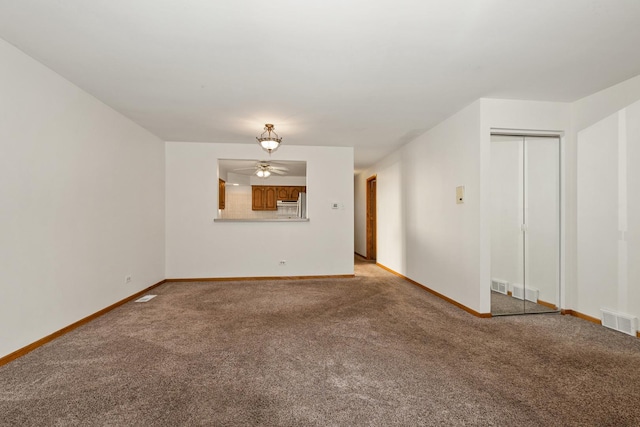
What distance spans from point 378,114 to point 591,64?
82.4 inches

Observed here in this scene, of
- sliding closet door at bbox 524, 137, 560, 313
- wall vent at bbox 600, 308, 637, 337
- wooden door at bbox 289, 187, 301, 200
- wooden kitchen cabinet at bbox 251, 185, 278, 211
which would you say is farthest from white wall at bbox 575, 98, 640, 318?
wooden kitchen cabinet at bbox 251, 185, 278, 211

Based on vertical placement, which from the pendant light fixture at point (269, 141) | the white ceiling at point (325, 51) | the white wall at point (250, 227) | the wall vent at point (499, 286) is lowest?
the wall vent at point (499, 286)

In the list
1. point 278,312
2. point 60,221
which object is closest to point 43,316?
point 60,221

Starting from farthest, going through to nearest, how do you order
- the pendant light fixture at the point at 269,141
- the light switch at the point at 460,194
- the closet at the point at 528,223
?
the pendant light fixture at the point at 269,141
the light switch at the point at 460,194
the closet at the point at 528,223

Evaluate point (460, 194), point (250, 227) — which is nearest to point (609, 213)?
point (460, 194)

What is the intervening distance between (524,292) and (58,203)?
5.26 metres

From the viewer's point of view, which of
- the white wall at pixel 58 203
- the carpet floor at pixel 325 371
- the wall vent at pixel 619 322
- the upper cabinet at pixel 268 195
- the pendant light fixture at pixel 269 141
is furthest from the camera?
the upper cabinet at pixel 268 195

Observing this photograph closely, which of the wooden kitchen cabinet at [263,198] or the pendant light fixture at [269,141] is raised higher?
the pendant light fixture at [269,141]

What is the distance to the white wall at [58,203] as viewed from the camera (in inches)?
89.7

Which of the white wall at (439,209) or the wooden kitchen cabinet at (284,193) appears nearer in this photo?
the white wall at (439,209)

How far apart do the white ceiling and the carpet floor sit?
2.52m

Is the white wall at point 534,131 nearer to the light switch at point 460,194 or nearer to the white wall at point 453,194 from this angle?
the white wall at point 453,194

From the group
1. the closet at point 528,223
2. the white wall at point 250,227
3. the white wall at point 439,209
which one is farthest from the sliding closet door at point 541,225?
the white wall at point 250,227

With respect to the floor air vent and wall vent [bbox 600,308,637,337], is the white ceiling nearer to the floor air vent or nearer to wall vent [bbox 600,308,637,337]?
wall vent [bbox 600,308,637,337]
